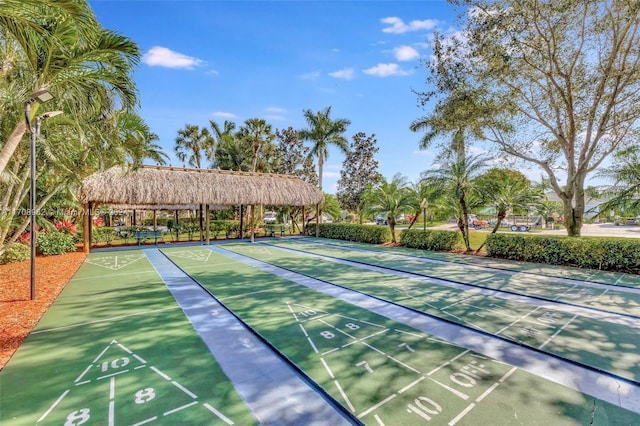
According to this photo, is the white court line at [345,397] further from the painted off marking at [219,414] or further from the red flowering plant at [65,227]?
the red flowering plant at [65,227]

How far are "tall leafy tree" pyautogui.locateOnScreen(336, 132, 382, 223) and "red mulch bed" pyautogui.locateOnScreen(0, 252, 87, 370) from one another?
21.4 metres

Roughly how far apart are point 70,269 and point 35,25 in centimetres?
793

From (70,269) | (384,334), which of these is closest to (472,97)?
(384,334)

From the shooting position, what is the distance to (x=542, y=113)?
11078mm

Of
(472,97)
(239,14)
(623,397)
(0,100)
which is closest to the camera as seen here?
(623,397)

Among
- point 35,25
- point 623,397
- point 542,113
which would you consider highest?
point 542,113

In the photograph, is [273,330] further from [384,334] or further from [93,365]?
[93,365]

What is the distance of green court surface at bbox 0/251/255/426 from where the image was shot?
8.75ft

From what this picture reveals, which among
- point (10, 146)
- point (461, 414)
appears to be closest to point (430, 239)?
point (461, 414)

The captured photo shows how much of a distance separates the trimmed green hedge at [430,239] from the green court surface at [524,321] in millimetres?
5946

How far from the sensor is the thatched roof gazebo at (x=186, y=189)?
13734 mm

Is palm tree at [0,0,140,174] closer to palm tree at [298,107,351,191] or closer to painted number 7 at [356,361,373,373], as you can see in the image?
painted number 7 at [356,361,373,373]

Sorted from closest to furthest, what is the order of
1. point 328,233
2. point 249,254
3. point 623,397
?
point 623,397 < point 249,254 < point 328,233

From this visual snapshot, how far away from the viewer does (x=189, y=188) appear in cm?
1594
